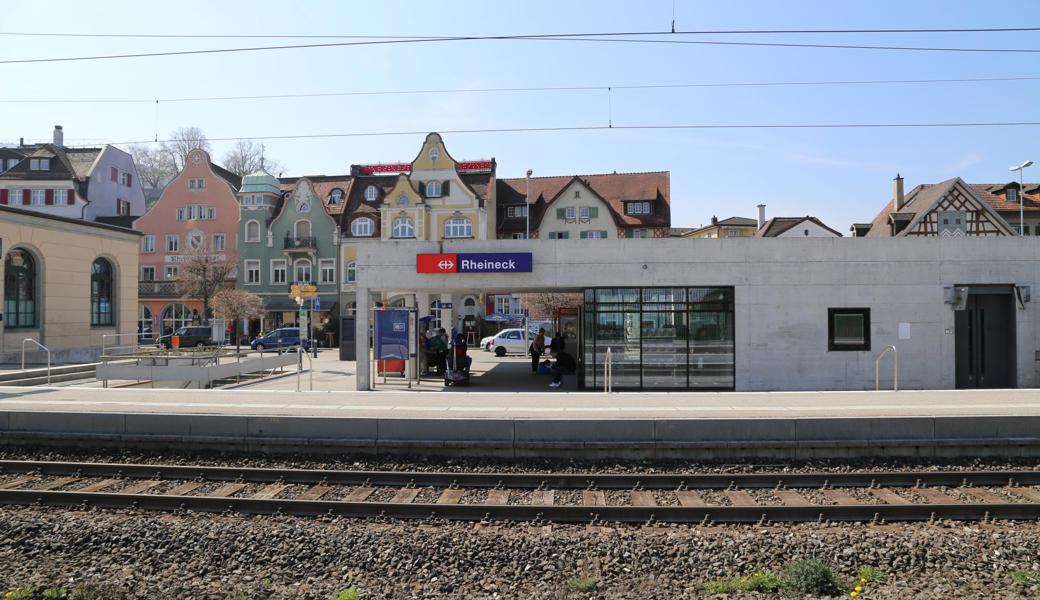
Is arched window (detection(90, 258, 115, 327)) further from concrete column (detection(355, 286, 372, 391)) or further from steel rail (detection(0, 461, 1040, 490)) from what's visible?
steel rail (detection(0, 461, 1040, 490))

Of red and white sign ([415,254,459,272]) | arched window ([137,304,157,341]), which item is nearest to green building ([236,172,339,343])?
arched window ([137,304,157,341])

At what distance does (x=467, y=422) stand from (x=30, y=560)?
20.4ft

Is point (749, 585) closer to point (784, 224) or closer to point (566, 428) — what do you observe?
point (566, 428)

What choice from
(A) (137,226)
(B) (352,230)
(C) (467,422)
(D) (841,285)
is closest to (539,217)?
(B) (352,230)

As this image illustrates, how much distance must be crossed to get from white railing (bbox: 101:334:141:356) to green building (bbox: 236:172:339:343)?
20.8 m

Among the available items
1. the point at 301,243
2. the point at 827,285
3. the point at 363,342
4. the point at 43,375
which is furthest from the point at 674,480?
the point at 301,243

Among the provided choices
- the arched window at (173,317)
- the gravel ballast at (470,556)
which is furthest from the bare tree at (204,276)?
the gravel ballast at (470,556)

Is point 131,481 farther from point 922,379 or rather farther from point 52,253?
point 52,253

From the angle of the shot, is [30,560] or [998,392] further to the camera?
[998,392]

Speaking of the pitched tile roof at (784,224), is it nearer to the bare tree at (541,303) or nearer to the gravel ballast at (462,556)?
the bare tree at (541,303)

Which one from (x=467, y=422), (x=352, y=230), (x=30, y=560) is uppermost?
(x=352, y=230)

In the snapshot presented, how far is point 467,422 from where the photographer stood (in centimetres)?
1183

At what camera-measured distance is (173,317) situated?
55.2m

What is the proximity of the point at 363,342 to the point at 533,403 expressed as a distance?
6.05m
